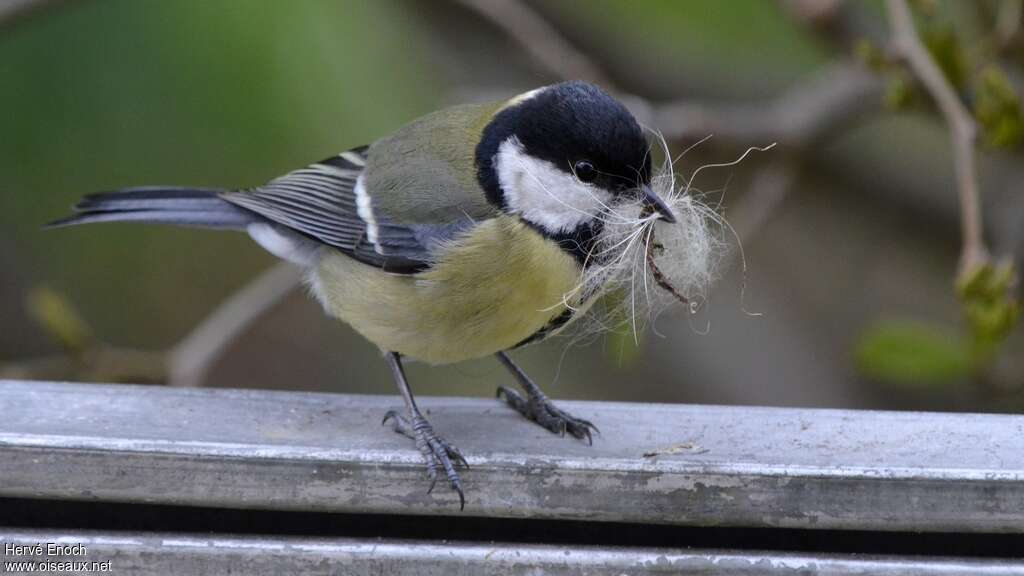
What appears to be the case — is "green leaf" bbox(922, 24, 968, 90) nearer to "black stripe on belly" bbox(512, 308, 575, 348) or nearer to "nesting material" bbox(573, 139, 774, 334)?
"nesting material" bbox(573, 139, 774, 334)

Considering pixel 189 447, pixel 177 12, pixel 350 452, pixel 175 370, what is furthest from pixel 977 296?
pixel 177 12

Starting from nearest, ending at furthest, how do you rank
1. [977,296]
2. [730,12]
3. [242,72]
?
[977,296] → [242,72] → [730,12]

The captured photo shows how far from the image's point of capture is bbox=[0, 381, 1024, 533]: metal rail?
3.72 ft

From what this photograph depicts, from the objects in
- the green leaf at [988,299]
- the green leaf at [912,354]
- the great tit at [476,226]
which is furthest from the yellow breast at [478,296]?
the green leaf at [912,354]

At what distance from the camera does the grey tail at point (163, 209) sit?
188 centimetres

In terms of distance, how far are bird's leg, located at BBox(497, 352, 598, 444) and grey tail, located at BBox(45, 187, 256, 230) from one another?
548 millimetres

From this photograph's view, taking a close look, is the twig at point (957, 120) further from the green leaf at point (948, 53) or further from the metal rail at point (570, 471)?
the metal rail at point (570, 471)

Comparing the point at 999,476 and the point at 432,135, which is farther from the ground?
the point at 432,135

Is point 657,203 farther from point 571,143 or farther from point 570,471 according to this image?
point 570,471

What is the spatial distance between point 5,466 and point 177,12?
168cm

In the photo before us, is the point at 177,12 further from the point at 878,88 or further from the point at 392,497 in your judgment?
the point at 392,497

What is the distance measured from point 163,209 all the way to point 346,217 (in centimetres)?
35

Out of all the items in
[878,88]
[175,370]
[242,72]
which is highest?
[242,72]

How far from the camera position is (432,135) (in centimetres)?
177
